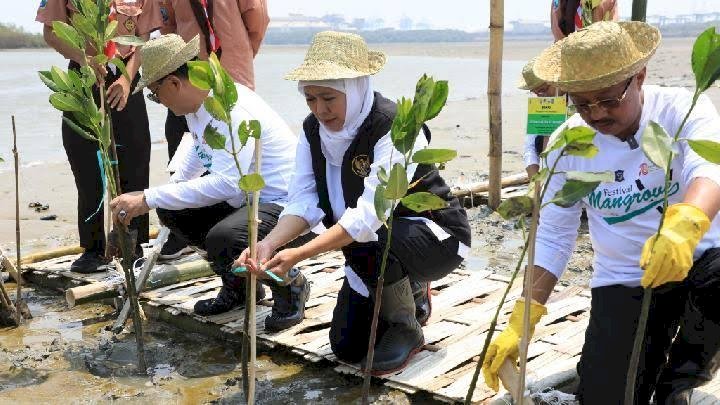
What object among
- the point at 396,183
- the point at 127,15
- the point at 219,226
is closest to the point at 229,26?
the point at 127,15

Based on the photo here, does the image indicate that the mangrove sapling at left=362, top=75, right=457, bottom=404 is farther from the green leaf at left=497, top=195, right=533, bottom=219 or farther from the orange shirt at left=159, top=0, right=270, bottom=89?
the orange shirt at left=159, top=0, right=270, bottom=89

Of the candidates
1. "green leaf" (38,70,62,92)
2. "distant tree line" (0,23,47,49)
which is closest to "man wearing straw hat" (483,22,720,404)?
"green leaf" (38,70,62,92)

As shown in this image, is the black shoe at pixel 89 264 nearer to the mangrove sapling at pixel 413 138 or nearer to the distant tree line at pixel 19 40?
the mangrove sapling at pixel 413 138

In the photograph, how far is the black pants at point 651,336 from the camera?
8.39ft

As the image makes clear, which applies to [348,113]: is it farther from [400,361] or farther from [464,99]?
[464,99]

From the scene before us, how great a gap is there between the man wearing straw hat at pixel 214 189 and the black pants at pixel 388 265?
1.29 feet

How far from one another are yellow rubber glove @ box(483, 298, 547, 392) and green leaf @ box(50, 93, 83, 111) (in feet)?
4.89

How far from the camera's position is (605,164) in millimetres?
2607

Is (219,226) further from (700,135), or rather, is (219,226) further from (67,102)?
(700,135)

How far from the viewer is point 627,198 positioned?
8.52 ft

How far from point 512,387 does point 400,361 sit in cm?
88

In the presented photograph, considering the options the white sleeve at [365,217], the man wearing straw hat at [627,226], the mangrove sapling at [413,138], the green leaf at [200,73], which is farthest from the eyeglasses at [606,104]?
the green leaf at [200,73]

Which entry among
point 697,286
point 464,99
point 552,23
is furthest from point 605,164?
point 464,99

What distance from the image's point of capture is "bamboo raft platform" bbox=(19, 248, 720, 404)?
3.11 metres
